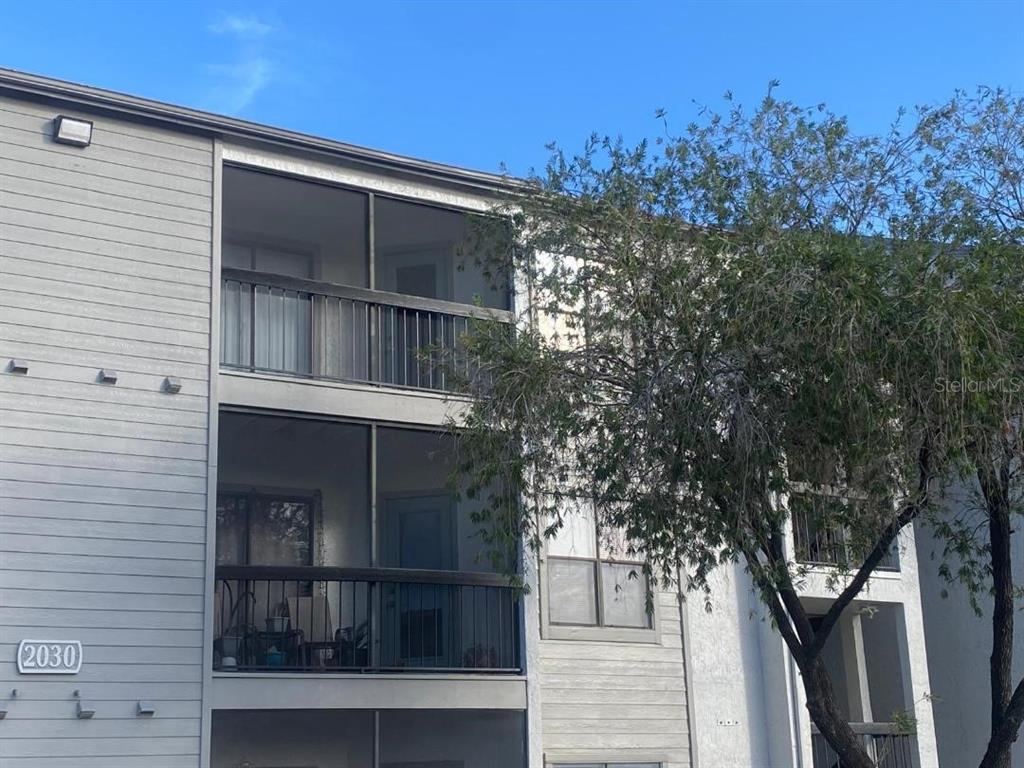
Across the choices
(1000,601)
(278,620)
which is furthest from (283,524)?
(1000,601)

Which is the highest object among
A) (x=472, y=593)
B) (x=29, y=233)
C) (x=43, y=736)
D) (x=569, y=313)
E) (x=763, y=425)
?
(x=29, y=233)

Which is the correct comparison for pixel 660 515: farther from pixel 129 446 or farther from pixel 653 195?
pixel 129 446

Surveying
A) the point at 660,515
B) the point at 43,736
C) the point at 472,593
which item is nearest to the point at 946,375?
the point at 660,515

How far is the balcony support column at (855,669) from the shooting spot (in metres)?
19.8

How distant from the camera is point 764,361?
1262 centimetres

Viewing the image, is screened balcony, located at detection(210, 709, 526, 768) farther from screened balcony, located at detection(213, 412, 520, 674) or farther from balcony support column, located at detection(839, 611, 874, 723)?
balcony support column, located at detection(839, 611, 874, 723)

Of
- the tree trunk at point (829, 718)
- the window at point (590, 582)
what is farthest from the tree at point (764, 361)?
the window at point (590, 582)

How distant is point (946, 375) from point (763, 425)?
166cm

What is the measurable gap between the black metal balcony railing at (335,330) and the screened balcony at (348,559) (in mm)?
694

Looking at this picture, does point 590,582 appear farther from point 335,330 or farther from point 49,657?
point 49,657

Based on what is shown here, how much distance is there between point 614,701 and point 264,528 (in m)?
5.21

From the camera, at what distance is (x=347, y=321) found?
1691 centimetres
